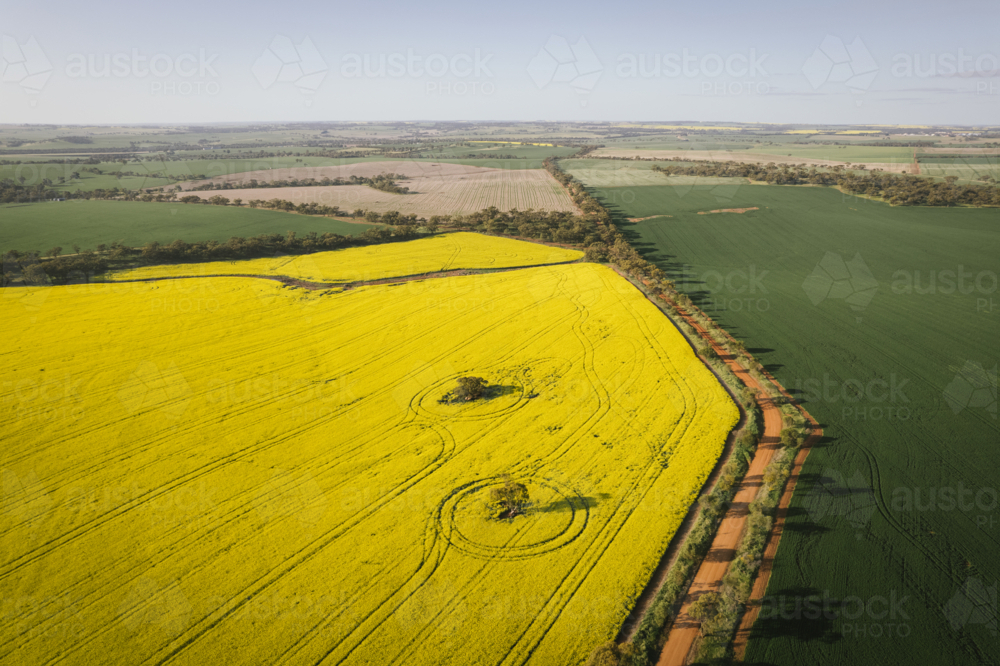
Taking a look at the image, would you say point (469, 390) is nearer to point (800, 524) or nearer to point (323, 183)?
point (800, 524)

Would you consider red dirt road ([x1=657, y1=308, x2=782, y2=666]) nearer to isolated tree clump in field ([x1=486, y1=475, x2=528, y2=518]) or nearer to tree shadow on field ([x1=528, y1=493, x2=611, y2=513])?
tree shadow on field ([x1=528, y1=493, x2=611, y2=513])

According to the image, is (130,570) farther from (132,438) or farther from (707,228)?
(707,228)

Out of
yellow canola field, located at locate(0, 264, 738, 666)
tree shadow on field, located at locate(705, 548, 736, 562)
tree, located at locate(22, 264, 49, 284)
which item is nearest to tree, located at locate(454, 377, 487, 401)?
yellow canola field, located at locate(0, 264, 738, 666)

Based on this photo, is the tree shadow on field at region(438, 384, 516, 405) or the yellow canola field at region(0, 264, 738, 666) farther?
the tree shadow on field at region(438, 384, 516, 405)

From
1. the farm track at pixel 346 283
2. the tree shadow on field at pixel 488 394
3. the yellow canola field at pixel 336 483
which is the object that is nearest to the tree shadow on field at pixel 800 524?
the yellow canola field at pixel 336 483

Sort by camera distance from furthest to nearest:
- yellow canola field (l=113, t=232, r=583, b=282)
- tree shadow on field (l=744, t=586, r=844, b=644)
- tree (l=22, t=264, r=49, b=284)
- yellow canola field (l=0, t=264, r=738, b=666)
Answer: yellow canola field (l=113, t=232, r=583, b=282), tree (l=22, t=264, r=49, b=284), yellow canola field (l=0, t=264, r=738, b=666), tree shadow on field (l=744, t=586, r=844, b=644)

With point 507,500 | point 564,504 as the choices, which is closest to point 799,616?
point 564,504

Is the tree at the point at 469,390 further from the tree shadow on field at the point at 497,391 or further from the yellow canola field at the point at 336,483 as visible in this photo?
the yellow canola field at the point at 336,483
